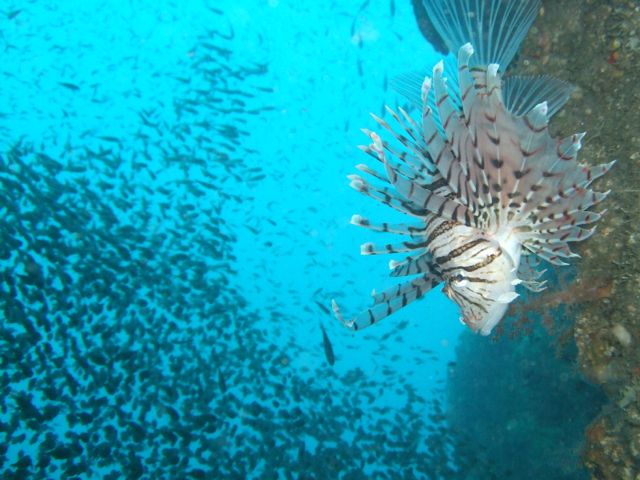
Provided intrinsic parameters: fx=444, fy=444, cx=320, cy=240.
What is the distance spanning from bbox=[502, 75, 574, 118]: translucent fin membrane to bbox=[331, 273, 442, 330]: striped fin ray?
163cm

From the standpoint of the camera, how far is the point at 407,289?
275cm

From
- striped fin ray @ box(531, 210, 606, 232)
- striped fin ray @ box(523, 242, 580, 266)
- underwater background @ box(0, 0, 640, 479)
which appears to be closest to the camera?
striped fin ray @ box(531, 210, 606, 232)

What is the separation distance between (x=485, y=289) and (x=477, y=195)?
0.54m

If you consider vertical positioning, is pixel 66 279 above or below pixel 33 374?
above

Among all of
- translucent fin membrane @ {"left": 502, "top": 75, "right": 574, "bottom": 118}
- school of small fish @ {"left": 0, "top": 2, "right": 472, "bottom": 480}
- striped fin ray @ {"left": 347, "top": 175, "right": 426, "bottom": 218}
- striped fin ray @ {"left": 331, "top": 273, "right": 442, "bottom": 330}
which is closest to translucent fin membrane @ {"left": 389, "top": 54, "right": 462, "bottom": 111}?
translucent fin membrane @ {"left": 502, "top": 75, "right": 574, "bottom": 118}

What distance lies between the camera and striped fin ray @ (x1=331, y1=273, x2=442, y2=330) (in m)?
2.64

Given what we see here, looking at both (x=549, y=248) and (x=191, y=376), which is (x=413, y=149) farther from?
(x=191, y=376)

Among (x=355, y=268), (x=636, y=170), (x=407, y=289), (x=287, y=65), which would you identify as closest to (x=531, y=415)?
(x=636, y=170)

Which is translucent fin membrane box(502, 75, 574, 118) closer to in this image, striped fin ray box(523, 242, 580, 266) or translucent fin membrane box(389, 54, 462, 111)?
translucent fin membrane box(389, 54, 462, 111)

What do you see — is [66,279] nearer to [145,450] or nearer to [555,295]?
[145,450]

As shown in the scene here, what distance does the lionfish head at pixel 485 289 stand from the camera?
2.46 m

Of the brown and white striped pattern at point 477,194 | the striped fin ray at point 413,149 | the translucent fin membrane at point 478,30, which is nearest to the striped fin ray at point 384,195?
the brown and white striped pattern at point 477,194

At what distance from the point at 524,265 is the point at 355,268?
79724 millimetres

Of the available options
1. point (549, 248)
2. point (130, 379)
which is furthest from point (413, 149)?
point (130, 379)
